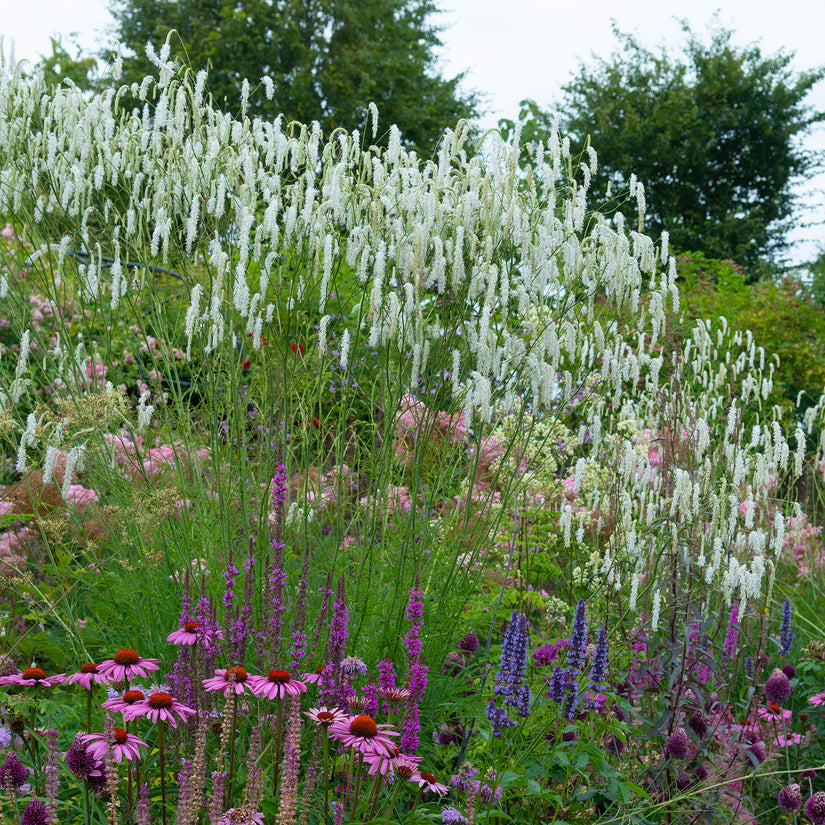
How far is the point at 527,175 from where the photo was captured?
3.18m

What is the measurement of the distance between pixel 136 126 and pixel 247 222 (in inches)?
65.4

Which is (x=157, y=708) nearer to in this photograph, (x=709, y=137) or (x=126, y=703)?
(x=126, y=703)

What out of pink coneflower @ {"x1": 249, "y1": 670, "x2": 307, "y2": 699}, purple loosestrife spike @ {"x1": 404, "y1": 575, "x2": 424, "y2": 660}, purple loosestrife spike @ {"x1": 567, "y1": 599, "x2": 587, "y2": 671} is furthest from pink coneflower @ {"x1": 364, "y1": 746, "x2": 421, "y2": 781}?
purple loosestrife spike @ {"x1": 567, "y1": 599, "x2": 587, "y2": 671}

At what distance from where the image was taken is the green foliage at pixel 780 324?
1063cm

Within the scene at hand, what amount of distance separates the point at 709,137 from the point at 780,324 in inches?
602

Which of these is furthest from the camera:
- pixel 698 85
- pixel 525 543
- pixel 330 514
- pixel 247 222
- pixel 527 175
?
pixel 698 85

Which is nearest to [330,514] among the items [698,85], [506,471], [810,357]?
[506,471]

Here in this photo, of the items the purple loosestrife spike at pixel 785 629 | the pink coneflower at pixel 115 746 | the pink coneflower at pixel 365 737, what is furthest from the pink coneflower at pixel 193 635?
the purple loosestrife spike at pixel 785 629

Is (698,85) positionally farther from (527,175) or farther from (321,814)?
(321,814)

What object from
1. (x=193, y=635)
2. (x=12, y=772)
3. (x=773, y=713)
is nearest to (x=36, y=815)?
(x=12, y=772)

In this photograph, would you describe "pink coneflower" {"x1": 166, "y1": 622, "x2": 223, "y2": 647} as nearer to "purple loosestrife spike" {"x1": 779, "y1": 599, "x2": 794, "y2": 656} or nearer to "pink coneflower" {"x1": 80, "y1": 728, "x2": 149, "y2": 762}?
"pink coneflower" {"x1": 80, "y1": 728, "x2": 149, "y2": 762}

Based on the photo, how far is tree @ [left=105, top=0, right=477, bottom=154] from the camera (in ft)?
70.9

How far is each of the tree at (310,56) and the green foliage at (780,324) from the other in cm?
1189

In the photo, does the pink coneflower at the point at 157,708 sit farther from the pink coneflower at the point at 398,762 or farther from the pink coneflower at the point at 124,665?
the pink coneflower at the point at 398,762
